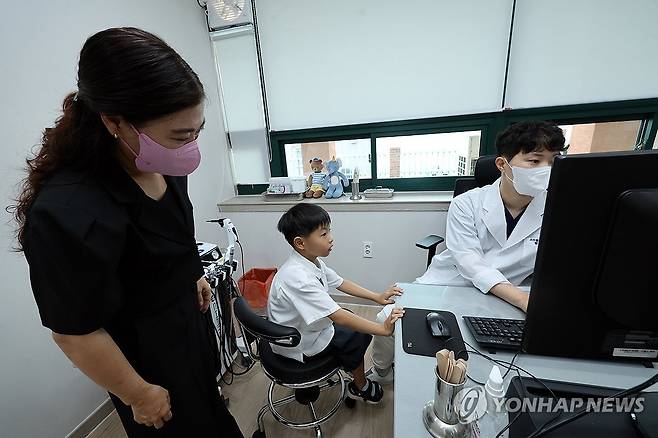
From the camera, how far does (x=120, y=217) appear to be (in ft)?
2.12

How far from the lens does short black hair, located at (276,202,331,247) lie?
4.07ft

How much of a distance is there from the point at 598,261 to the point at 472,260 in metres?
0.73

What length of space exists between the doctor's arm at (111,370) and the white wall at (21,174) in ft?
3.12

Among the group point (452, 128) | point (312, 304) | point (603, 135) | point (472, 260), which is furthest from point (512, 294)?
point (603, 135)

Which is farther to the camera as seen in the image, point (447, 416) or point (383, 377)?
point (383, 377)

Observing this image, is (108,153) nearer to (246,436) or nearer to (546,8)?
(246,436)

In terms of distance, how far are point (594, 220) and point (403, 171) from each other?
2.00m

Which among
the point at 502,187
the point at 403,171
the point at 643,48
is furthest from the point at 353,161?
the point at 643,48

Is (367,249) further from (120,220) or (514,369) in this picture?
A: (120,220)

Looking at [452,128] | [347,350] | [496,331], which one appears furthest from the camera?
[452,128]

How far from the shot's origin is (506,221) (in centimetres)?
123

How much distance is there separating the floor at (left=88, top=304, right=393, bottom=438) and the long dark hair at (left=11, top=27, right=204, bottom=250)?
1.30 meters

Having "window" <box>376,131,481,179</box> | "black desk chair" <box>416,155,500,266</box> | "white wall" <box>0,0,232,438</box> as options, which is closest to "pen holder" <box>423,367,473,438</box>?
"black desk chair" <box>416,155,500,266</box>

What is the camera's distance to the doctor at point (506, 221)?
108cm
